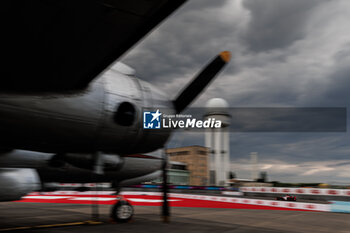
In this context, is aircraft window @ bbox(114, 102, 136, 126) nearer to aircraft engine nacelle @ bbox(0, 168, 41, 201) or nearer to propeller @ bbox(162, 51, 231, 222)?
propeller @ bbox(162, 51, 231, 222)

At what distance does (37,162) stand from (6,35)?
10085 millimetres

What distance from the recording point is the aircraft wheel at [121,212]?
1077cm

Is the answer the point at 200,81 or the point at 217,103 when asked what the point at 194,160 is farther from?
the point at 200,81

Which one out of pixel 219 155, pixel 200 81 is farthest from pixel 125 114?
pixel 219 155

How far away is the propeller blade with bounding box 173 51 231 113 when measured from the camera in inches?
327

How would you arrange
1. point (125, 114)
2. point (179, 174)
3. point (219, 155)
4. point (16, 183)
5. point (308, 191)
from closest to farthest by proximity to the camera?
point (16, 183)
point (125, 114)
point (308, 191)
point (219, 155)
point (179, 174)

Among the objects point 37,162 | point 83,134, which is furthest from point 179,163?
point 83,134

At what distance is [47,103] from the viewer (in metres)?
6.39

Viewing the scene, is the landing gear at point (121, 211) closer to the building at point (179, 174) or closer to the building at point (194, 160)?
the building at point (179, 174)

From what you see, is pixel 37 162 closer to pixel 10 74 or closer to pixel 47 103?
pixel 47 103

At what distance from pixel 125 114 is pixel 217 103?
167 feet

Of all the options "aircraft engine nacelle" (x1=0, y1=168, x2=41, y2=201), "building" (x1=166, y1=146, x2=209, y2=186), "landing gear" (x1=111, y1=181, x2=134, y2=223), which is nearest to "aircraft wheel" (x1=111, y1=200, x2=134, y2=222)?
"landing gear" (x1=111, y1=181, x2=134, y2=223)

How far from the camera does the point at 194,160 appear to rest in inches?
3644

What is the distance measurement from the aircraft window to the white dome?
50.3 meters
